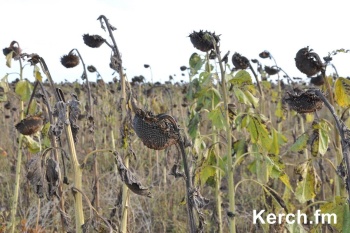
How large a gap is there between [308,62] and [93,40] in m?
0.99

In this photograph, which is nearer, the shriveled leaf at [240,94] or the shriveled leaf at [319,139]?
the shriveled leaf at [319,139]

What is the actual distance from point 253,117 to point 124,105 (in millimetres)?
560

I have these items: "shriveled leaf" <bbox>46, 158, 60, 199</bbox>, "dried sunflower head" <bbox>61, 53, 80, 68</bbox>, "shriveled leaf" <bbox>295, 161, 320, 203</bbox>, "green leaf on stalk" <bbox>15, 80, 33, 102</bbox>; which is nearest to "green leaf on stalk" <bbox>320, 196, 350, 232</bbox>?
"shriveled leaf" <bbox>295, 161, 320, 203</bbox>

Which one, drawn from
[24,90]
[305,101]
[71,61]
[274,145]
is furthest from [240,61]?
[24,90]

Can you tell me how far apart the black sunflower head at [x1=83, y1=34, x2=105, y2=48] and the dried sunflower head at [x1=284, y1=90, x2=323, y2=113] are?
3.00 feet

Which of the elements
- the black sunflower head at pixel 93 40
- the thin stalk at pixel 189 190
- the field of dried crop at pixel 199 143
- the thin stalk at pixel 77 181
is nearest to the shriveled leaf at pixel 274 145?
the field of dried crop at pixel 199 143

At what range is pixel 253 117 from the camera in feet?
6.55

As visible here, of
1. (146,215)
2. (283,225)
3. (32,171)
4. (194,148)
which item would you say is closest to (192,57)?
(194,148)

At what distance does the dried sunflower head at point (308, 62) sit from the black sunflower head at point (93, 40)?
2.95 feet

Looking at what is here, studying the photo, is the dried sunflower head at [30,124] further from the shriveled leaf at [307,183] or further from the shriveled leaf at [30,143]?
the shriveled leaf at [307,183]

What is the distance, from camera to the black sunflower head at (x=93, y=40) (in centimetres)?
218

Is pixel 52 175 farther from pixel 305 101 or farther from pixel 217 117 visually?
pixel 305 101

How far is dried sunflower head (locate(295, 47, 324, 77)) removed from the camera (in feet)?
5.88

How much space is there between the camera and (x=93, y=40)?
2203 mm
